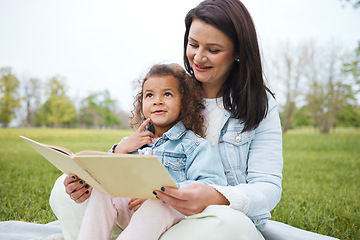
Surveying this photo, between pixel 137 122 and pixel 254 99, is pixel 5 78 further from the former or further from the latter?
pixel 254 99

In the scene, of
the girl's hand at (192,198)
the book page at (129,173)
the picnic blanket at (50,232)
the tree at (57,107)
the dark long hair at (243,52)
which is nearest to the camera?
the book page at (129,173)

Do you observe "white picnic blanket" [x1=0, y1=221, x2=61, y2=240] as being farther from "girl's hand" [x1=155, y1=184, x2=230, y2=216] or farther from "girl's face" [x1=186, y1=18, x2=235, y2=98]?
"girl's face" [x1=186, y1=18, x2=235, y2=98]

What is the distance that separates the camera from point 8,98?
38.7ft

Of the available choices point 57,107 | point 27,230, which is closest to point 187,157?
point 27,230

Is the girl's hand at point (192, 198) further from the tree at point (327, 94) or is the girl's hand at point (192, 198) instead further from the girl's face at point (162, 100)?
the tree at point (327, 94)

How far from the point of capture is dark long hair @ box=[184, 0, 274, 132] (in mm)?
1879

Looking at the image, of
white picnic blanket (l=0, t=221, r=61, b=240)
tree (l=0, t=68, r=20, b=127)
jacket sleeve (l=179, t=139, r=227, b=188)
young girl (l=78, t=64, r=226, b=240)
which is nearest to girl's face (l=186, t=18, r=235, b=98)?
young girl (l=78, t=64, r=226, b=240)

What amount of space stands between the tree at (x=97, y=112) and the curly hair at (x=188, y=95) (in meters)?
15.4

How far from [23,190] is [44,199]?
0.55 metres

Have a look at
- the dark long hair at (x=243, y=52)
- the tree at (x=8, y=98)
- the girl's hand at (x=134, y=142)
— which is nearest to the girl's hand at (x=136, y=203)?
the girl's hand at (x=134, y=142)

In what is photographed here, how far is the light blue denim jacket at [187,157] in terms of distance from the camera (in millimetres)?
1757

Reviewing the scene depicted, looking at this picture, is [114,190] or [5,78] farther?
[5,78]

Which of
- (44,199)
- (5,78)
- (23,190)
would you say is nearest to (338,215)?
(44,199)

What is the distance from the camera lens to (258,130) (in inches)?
77.4
